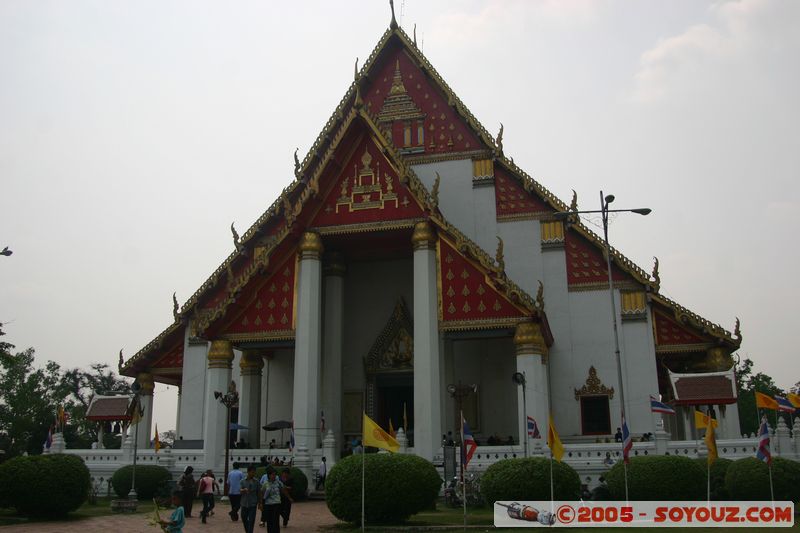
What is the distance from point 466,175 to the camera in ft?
77.8

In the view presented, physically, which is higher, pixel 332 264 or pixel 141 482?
pixel 332 264

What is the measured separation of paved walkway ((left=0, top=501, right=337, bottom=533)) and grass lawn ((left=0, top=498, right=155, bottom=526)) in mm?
398

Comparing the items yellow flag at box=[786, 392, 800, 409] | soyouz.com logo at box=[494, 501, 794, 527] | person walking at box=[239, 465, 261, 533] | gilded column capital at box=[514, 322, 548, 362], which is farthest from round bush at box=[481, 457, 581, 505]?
yellow flag at box=[786, 392, 800, 409]

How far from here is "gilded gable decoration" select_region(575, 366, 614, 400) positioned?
20.9m

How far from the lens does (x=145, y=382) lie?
24.2 meters

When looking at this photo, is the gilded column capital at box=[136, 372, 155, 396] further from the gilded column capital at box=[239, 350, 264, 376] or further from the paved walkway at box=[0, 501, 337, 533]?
the paved walkway at box=[0, 501, 337, 533]

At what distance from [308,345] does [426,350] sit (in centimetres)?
296

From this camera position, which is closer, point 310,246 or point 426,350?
point 426,350

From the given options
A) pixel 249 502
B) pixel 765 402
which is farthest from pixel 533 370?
pixel 249 502

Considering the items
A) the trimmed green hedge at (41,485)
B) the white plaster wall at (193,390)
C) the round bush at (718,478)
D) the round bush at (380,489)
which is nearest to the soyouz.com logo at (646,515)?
the round bush at (380,489)

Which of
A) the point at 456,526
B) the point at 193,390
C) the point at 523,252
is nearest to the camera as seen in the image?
the point at 456,526

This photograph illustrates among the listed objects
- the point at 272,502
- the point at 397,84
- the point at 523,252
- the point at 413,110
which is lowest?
the point at 272,502

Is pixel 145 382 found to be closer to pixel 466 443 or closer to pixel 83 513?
pixel 83 513

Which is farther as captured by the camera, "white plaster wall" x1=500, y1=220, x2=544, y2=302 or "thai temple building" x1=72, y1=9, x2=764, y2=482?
"white plaster wall" x1=500, y1=220, x2=544, y2=302
